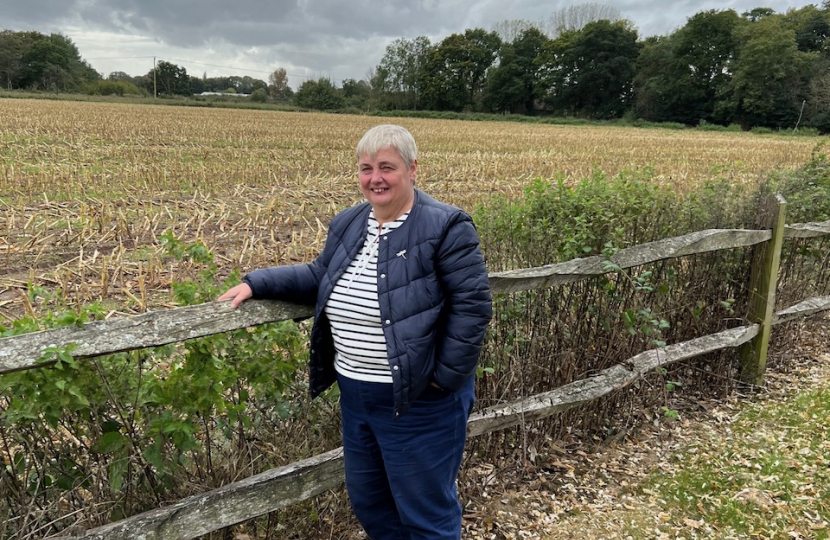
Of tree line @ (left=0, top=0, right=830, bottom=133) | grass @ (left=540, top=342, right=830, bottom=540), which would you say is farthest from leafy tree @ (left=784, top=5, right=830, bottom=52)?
grass @ (left=540, top=342, right=830, bottom=540)

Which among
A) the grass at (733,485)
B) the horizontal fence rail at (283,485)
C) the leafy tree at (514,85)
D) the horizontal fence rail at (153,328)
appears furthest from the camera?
the leafy tree at (514,85)

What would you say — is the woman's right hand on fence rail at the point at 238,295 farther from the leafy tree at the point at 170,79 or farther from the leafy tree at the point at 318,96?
the leafy tree at the point at 170,79

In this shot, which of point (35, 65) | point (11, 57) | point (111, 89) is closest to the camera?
point (11, 57)

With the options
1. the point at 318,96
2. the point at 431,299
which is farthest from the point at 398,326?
the point at 318,96

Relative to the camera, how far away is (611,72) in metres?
78.6

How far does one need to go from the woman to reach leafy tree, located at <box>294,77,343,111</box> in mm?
74085

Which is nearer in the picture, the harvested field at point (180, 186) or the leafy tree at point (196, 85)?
the harvested field at point (180, 186)

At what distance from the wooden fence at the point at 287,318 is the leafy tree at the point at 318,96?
72.6 meters

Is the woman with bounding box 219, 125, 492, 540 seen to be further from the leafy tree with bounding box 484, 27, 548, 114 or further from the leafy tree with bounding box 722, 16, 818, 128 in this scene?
the leafy tree with bounding box 484, 27, 548, 114

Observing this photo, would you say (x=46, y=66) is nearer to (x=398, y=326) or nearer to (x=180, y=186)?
(x=180, y=186)

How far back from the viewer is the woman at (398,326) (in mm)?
2078

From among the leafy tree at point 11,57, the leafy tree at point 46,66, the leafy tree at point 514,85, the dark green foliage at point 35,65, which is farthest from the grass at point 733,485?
the leafy tree at point 11,57

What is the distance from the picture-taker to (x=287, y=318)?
241 centimetres

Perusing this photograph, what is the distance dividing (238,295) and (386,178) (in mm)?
722
